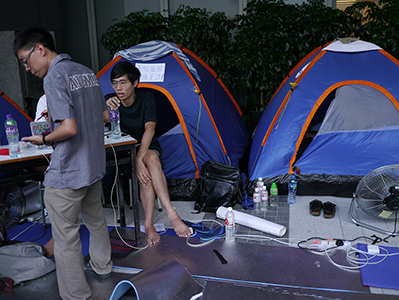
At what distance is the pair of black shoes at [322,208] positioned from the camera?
312 cm

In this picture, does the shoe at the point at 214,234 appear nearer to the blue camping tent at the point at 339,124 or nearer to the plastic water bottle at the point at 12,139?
the blue camping tent at the point at 339,124

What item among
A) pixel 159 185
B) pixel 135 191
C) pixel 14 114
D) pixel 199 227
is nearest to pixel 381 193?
pixel 199 227

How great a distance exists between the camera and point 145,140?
116 inches

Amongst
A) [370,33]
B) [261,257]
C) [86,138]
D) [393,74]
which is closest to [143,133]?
[86,138]

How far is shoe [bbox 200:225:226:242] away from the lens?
2.80 meters

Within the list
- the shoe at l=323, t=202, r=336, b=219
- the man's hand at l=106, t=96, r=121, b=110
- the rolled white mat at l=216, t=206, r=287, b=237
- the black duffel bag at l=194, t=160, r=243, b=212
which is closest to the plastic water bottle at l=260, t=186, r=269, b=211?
the black duffel bag at l=194, t=160, r=243, b=212

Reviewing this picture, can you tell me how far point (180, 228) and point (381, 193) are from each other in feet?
5.05

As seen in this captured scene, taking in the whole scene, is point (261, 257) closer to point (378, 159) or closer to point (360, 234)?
point (360, 234)

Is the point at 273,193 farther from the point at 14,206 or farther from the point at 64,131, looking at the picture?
the point at 14,206

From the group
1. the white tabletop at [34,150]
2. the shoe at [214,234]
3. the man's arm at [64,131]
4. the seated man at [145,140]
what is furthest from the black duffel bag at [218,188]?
the man's arm at [64,131]

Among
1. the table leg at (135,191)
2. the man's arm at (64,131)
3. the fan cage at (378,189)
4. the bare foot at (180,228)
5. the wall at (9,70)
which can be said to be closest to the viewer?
the man's arm at (64,131)

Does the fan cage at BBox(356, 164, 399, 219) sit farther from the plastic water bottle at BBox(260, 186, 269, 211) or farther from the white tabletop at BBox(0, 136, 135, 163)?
the white tabletop at BBox(0, 136, 135, 163)

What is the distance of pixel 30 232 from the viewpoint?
122 inches

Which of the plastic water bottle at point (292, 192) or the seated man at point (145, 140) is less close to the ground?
the seated man at point (145, 140)
